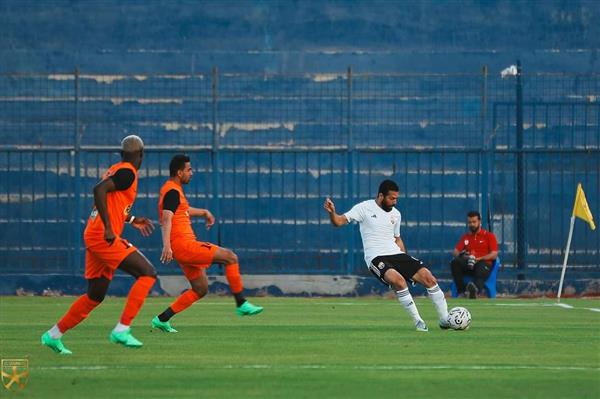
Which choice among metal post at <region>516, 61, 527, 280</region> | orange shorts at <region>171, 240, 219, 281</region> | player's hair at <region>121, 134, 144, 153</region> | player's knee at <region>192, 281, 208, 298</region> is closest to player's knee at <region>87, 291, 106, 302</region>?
player's hair at <region>121, 134, 144, 153</region>

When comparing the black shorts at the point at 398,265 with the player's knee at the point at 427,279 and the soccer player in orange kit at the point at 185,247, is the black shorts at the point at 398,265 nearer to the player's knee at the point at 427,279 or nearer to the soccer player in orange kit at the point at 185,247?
the player's knee at the point at 427,279

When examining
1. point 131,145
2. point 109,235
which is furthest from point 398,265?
point 109,235

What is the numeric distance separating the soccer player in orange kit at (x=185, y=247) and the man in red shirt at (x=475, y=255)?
752 centimetres

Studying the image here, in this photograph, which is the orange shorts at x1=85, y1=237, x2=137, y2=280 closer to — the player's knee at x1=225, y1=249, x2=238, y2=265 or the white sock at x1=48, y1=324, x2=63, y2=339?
the white sock at x1=48, y1=324, x2=63, y2=339

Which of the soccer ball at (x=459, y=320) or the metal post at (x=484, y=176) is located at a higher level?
the metal post at (x=484, y=176)

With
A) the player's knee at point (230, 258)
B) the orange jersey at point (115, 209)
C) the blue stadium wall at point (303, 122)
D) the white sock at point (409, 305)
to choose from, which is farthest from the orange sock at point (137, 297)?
the blue stadium wall at point (303, 122)

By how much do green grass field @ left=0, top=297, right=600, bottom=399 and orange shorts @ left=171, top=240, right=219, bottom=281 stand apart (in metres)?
0.66

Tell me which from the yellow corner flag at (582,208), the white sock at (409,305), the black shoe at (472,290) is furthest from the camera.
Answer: the black shoe at (472,290)

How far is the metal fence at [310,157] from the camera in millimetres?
24219

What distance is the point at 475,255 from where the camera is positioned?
2323 cm

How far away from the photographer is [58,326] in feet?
41.6

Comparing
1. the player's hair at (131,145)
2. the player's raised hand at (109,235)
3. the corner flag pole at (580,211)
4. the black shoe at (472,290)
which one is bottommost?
the black shoe at (472,290)

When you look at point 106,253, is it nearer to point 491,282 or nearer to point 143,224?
point 143,224

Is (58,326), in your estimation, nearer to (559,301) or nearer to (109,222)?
(109,222)
